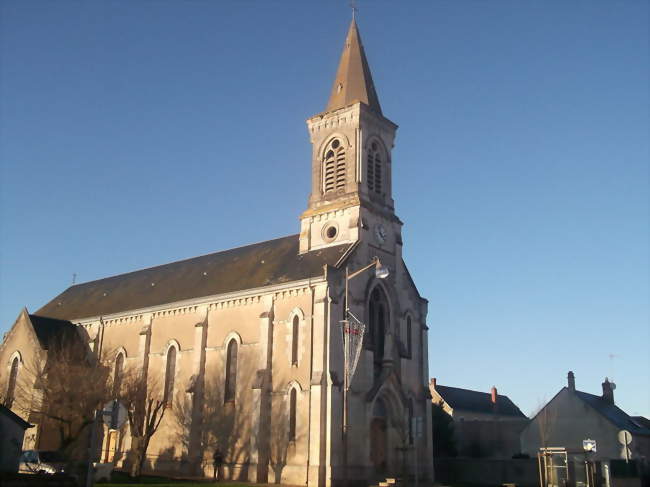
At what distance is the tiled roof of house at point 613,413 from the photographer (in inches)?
1695

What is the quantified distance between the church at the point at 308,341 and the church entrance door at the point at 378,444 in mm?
96

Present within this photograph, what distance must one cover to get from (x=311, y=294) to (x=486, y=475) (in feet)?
55.3

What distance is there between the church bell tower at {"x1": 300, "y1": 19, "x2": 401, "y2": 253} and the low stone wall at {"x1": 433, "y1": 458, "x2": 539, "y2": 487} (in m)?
15.0

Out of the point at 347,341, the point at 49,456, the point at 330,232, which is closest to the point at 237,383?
the point at 347,341

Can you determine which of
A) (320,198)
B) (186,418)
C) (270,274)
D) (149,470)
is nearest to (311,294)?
(270,274)

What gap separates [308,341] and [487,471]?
15.5 metres

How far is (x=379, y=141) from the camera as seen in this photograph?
43.3 meters

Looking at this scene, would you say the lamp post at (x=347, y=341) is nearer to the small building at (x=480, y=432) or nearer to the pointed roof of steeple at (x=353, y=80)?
the pointed roof of steeple at (x=353, y=80)

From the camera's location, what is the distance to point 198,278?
46531 mm

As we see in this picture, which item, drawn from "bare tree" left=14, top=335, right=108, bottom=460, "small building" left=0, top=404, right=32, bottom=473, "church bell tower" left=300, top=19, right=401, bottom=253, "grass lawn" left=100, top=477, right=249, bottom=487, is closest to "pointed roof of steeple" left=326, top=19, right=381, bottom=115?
"church bell tower" left=300, top=19, right=401, bottom=253

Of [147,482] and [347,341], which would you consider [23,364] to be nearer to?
[147,482]

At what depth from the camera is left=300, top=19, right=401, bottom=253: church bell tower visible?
4025 centimetres

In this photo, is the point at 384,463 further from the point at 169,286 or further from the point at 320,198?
the point at 169,286

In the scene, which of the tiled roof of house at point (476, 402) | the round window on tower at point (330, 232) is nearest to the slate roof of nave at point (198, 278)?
the round window on tower at point (330, 232)
